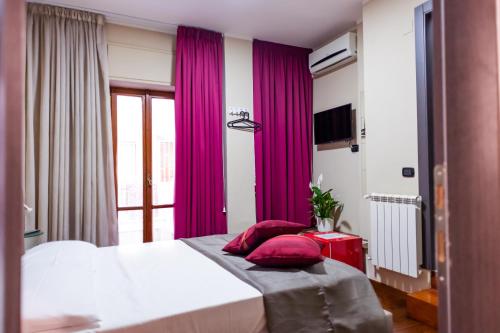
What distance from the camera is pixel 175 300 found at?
5.23 ft

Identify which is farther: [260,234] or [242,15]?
[242,15]

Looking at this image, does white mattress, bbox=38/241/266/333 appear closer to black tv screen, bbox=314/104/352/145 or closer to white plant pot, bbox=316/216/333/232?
white plant pot, bbox=316/216/333/232

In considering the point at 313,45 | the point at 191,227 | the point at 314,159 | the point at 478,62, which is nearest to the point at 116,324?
the point at 478,62

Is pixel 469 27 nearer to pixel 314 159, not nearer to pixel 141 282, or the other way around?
pixel 141 282

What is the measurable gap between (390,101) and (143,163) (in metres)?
2.69

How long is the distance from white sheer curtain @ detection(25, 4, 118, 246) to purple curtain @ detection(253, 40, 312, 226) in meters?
1.74

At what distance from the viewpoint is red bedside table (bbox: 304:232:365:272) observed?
128 inches

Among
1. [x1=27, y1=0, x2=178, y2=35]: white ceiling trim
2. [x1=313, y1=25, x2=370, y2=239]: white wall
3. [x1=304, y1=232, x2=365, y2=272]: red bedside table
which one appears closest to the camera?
[x1=304, y1=232, x2=365, y2=272]: red bedside table

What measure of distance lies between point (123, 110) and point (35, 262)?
232 cm

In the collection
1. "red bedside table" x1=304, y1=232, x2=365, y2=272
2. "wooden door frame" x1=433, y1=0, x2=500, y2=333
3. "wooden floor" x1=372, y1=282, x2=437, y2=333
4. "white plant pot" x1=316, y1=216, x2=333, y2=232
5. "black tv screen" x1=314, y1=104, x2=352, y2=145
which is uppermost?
"black tv screen" x1=314, y1=104, x2=352, y2=145

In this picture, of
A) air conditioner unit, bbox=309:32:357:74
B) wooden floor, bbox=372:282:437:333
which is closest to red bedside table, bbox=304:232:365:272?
wooden floor, bbox=372:282:437:333

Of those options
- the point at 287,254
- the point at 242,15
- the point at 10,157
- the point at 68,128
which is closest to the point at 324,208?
the point at 287,254

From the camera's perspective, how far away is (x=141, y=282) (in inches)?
73.0

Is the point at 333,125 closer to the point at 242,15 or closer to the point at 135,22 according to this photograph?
the point at 242,15
